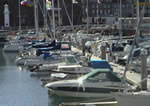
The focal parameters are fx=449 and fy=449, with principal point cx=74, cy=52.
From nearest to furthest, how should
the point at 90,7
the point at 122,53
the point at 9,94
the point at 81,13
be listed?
the point at 9,94, the point at 122,53, the point at 81,13, the point at 90,7

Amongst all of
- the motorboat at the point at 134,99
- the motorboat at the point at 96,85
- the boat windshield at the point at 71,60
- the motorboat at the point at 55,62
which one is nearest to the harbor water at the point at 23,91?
the motorboat at the point at 55,62

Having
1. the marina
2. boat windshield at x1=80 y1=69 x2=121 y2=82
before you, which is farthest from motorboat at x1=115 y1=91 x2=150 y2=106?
boat windshield at x1=80 y1=69 x2=121 y2=82

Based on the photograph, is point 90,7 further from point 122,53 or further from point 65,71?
point 65,71

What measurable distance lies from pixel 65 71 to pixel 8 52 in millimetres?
39326

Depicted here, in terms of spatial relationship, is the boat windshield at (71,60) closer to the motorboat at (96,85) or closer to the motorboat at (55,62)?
the motorboat at (55,62)

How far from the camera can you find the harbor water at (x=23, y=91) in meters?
25.3

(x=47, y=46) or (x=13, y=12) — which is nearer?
(x=47, y=46)

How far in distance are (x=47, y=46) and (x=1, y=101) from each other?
22.1m

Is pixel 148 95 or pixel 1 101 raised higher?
pixel 148 95

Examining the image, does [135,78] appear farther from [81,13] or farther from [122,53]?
[81,13]

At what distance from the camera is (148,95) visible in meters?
17.7

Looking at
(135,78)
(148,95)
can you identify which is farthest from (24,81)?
(148,95)

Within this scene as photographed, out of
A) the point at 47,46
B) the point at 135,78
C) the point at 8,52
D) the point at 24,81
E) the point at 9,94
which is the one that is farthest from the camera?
the point at 8,52

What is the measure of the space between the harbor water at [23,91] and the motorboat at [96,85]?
1682 millimetres
